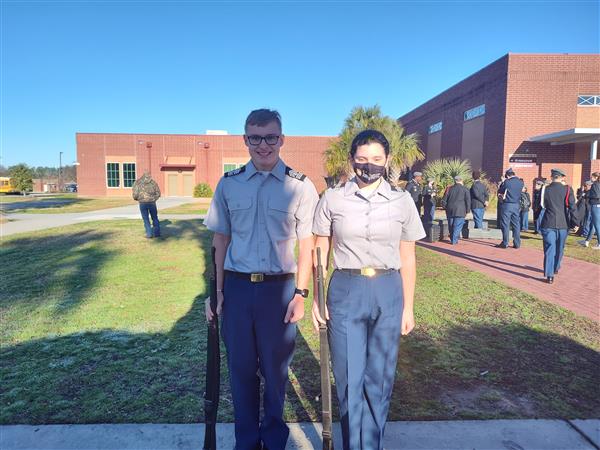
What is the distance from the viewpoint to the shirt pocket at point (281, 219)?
252cm

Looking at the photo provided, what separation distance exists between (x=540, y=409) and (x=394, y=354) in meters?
1.50

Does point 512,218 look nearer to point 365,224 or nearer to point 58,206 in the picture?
point 365,224

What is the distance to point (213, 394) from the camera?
2.56m

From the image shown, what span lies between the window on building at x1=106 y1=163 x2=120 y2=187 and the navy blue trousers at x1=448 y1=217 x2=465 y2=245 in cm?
3700

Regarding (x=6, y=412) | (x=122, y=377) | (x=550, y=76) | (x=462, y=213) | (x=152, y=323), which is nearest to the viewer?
(x=6, y=412)

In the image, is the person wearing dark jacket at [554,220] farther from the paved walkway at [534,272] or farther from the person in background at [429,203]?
the person in background at [429,203]

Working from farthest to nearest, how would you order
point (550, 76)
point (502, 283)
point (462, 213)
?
1. point (550, 76)
2. point (462, 213)
3. point (502, 283)

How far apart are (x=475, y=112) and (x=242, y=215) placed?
2628 cm

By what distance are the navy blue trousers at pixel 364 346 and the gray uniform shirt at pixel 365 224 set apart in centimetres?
10

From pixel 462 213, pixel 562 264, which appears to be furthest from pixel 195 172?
pixel 562 264

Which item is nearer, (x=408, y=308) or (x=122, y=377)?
(x=408, y=308)

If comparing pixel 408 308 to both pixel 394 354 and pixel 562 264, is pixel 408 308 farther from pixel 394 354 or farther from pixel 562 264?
pixel 562 264

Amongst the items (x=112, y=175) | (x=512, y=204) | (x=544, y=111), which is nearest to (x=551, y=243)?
(x=512, y=204)

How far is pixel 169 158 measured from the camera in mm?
41562
